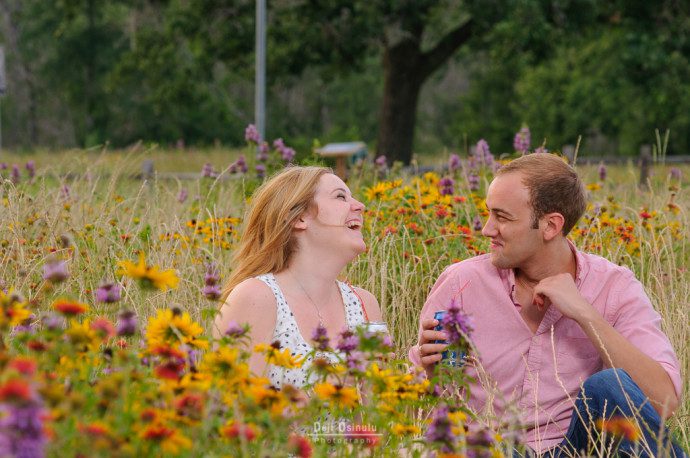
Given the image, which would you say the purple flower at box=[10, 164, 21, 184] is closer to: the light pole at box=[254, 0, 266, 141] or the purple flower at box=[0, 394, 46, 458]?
the purple flower at box=[0, 394, 46, 458]

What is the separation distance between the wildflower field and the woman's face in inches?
12.9

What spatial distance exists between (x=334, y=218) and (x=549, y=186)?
0.74 m

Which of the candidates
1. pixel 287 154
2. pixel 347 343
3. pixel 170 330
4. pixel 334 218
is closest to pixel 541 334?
pixel 334 218

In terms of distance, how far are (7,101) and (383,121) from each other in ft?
91.5

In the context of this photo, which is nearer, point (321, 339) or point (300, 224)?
point (321, 339)

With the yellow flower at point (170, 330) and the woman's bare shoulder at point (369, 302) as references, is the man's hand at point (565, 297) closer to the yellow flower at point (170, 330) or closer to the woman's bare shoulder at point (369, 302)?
the woman's bare shoulder at point (369, 302)

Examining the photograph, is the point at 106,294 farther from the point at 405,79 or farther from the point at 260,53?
the point at 405,79

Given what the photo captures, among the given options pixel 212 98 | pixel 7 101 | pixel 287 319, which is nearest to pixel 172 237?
pixel 287 319

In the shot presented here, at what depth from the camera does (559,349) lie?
3.47 m

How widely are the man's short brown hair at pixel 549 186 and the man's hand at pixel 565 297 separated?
0.79ft

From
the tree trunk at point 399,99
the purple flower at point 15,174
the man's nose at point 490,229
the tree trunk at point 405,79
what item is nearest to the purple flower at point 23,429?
the man's nose at point 490,229

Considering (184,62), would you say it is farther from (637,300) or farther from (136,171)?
(637,300)

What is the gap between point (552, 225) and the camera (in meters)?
3.49

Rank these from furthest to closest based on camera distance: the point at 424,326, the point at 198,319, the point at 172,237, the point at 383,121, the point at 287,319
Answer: the point at 383,121 < the point at 172,237 < the point at 198,319 < the point at 287,319 < the point at 424,326
